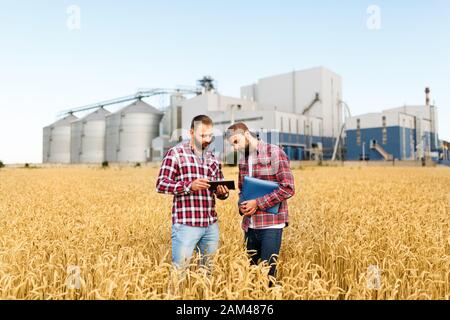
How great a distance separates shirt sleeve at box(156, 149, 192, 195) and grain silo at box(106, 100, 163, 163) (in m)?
62.7

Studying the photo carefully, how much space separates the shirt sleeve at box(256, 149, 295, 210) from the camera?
3.72 meters

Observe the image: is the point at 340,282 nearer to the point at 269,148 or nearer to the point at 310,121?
the point at 269,148

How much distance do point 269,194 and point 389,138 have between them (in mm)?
67210

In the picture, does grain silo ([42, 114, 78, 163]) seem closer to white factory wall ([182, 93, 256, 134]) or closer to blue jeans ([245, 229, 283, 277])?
white factory wall ([182, 93, 256, 134])

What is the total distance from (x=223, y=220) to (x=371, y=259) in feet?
12.5

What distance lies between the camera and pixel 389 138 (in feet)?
212

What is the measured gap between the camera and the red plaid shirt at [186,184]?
12.4 ft

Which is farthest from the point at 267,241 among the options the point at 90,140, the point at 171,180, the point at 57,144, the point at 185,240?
the point at 57,144

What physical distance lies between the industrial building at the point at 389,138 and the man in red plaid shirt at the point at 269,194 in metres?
65.4

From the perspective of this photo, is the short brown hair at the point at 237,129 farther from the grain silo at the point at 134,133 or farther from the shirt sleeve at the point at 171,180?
the grain silo at the point at 134,133

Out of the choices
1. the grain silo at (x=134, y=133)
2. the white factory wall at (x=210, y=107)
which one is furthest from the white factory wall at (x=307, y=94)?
the grain silo at (x=134, y=133)

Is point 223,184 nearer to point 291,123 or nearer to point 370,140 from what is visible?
point 291,123

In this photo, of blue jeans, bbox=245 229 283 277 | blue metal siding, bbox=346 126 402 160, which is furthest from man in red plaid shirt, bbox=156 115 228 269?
blue metal siding, bbox=346 126 402 160

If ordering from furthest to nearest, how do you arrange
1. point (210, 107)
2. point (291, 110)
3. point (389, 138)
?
point (291, 110) < point (389, 138) < point (210, 107)
